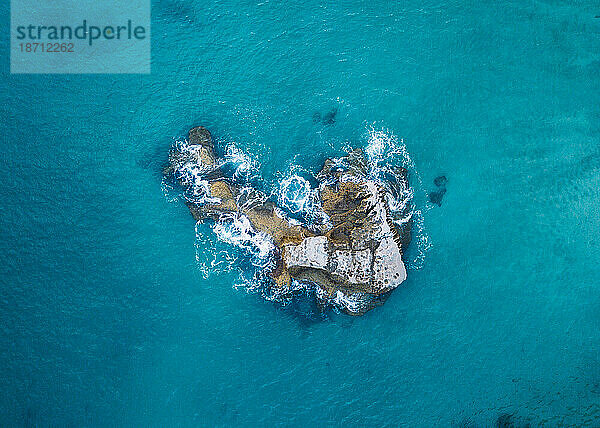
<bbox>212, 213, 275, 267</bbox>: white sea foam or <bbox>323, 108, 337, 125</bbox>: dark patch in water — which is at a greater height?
<bbox>323, 108, 337, 125</bbox>: dark patch in water

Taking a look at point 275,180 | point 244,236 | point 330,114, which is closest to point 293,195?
point 275,180

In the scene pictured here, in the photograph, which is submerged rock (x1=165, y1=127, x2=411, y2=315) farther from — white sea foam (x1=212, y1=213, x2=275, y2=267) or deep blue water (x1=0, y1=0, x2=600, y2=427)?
deep blue water (x1=0, y1=0, x2=600, y2=427)

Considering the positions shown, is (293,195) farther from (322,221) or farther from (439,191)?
(439,191)

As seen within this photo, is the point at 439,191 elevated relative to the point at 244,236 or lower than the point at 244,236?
elevated

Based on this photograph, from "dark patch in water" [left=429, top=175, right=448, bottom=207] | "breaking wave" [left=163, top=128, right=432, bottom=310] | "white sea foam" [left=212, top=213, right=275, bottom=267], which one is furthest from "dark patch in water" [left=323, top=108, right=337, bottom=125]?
"white sea foam" [left=212, top=213, right=275, bottom=267]

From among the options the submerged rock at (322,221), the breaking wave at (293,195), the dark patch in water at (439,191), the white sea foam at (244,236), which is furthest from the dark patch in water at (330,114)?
the white sea foam at (244,236)

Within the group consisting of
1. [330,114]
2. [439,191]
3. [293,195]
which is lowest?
[293,195]
